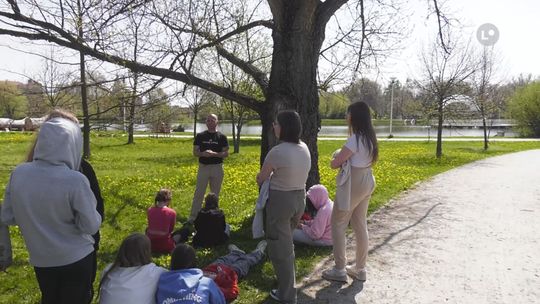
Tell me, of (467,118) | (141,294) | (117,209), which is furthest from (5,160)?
(467,118)

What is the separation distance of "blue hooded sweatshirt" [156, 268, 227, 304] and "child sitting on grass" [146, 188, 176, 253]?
7.68 feet

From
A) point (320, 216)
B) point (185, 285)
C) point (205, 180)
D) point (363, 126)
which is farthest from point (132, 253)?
point (205, 180)

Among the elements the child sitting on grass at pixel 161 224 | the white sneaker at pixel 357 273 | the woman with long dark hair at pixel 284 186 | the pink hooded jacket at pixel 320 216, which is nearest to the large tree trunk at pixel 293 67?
the pink hooded jacket at pixel 320 216

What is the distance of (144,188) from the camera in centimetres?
1077

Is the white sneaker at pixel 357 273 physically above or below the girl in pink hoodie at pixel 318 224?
below

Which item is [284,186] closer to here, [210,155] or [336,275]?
[336,275]

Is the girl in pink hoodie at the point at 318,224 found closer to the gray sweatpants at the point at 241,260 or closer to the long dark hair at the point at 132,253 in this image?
the gray sweatpants at the point at 241,260

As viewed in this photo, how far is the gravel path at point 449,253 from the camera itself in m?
4.77

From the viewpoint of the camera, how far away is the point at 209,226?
20.0 feet

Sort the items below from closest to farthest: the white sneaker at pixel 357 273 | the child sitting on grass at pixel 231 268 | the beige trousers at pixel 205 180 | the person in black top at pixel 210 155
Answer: the child sitting on grass at pixel 231 268 → the white sneaker at pixel 357 273 → the person in black top at pixel 210 155 → the beige trousers at pixel 205 180

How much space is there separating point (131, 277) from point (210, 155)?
13.3 ft

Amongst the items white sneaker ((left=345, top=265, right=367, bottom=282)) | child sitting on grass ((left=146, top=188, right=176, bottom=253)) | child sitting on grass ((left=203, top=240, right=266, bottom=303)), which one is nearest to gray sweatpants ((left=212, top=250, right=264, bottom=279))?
child sitting on grass ((left=203, top=240, right=266, bottom=303))

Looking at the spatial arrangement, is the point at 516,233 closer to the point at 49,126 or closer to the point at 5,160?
the point at 49,126

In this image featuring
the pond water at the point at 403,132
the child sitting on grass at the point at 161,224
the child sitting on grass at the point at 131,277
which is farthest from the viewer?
the pond water at the point at 403,132
